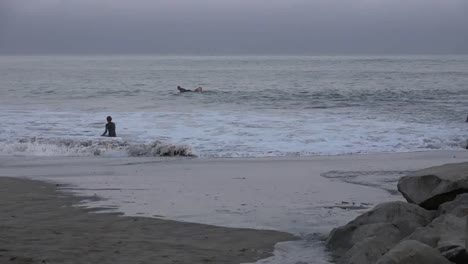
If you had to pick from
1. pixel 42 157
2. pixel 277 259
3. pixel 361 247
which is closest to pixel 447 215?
pixel 361 247

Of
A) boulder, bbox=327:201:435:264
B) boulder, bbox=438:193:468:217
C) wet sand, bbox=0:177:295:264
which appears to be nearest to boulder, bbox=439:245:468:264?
boulder, bbox=327:201:435:264

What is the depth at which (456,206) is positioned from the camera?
5457 millimetres

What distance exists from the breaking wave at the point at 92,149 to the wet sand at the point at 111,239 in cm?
687

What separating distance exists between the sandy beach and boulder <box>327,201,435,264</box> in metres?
0.20

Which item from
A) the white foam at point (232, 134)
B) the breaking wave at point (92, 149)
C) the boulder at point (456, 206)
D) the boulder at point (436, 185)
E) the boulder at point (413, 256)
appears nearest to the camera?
the boulder at point (413, 256)

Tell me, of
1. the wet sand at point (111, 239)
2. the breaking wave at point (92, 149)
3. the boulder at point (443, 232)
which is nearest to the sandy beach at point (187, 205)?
the wet sand at point (111, 239)

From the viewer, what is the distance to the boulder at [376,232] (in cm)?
489

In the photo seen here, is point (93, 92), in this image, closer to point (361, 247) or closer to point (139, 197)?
point (139, 197)

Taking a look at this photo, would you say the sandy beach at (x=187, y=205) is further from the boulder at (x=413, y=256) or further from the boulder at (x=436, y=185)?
the boulder at (x=413, y=256)

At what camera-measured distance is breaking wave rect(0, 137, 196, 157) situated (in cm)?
1437

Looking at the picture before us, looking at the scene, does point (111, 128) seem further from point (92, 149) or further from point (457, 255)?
point (457, 255)

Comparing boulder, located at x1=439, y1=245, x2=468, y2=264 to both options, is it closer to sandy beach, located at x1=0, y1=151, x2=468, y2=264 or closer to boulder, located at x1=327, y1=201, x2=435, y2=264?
boulder, located at x1=327, y1=201, x2=435, y2=264

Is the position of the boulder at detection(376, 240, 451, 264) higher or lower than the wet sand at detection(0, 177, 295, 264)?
higher

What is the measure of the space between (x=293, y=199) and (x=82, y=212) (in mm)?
2582
